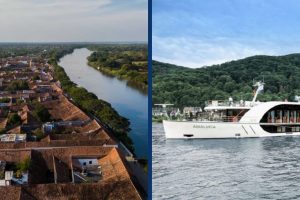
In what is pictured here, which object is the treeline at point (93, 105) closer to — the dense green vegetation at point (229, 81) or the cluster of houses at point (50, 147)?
the cluster of houses at point (50, 147)

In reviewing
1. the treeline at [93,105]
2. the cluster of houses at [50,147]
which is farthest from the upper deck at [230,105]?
the treeline at [93,105]

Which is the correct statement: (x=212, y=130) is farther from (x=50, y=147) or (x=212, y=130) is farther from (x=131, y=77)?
(x=50, y=147)

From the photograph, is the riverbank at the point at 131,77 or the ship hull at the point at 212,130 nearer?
the ship hull at the point at 212,130

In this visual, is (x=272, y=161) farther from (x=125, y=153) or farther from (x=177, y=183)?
(x=125, y=153)

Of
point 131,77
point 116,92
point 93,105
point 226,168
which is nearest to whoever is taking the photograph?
point 226,168

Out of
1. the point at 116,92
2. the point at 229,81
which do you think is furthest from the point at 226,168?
the point at 116,92

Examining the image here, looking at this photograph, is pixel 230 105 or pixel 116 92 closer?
pixel 230 105
